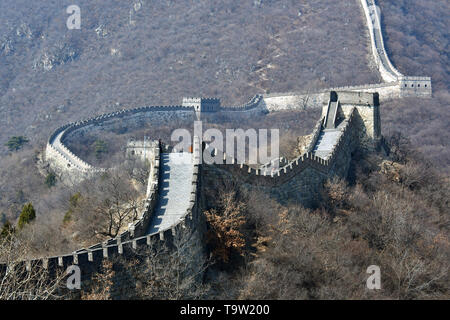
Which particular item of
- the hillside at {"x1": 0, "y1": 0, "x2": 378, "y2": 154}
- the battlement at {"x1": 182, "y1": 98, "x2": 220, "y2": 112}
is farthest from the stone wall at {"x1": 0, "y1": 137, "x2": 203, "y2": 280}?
the hillside at {"x1": 0, "y1": 0, "x2": 378, "y2": 154}

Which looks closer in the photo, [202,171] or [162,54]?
[202,171]

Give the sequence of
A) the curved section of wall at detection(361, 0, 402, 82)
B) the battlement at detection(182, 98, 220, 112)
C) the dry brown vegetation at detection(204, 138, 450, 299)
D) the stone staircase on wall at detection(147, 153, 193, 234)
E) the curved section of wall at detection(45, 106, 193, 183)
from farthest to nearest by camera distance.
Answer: the curved section of wall at detection(361, 0, 402, 82) < the battlement at detection(182, 98, 220, 112) < the curved section of wall at detection(45, 106, 193, 183) < the stone staircase on wall at detection(147, 153, 193, 234) < the dry brown vegetation at detection(204, 138, 450, 299)

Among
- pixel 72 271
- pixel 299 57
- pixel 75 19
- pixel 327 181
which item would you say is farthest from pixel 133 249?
pixel 75 19

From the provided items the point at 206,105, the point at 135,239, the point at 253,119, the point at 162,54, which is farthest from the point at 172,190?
the point at 162,54

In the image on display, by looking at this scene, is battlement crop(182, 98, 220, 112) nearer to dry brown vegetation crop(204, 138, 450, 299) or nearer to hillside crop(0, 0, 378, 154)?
hillside crop(0, 0, 378, 154)

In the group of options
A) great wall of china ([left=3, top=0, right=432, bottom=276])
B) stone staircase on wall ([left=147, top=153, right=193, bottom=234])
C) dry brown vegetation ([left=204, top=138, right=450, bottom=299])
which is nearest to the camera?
great wall of china ([left=3, top=0, right=432, bottom=276])

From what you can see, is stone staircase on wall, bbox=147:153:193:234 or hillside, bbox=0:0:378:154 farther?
hillside, bbox=0:0:378:154

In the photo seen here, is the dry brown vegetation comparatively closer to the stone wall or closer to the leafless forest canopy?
the leafless forest canopy

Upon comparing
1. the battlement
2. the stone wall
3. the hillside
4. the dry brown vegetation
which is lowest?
the dry brown vegetation

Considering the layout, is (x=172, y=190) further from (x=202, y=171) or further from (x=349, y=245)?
(x=349, y=245)

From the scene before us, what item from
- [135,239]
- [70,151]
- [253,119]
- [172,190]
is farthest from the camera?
[253,119]

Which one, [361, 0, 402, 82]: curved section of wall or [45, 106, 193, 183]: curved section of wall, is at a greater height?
[361, 0, 402, 82]: curved section of wall
